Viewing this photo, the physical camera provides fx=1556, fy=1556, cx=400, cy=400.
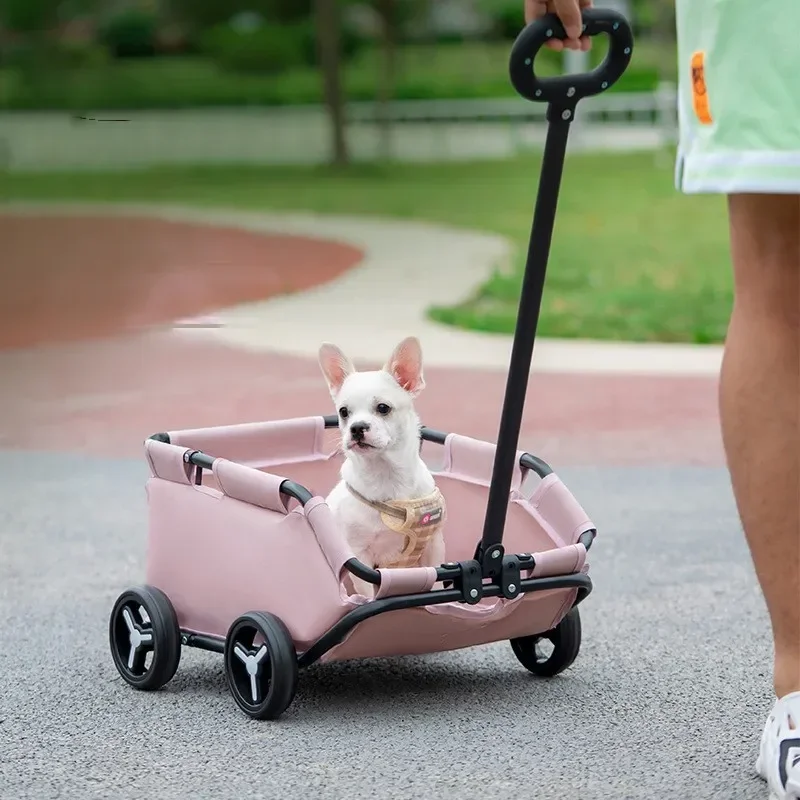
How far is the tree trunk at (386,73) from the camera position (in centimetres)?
→ 2147

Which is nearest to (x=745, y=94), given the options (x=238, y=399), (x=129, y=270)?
(x=238, y=399)

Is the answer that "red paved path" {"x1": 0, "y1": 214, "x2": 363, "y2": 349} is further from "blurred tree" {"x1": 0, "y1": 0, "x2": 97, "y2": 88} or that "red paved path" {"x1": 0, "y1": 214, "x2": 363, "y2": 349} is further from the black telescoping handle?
the black telescoping handle

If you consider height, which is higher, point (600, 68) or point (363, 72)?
point (600, 68)

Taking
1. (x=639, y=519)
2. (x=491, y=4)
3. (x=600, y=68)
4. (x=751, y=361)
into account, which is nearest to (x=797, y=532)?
(x=751, y=361)

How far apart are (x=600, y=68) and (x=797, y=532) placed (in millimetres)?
663

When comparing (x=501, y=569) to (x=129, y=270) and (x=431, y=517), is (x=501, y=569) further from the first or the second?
(x=129, y=270)

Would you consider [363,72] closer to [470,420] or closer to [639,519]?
[470,420]

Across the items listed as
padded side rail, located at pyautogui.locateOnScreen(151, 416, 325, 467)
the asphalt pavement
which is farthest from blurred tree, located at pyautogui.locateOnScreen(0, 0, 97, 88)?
padded side rail, located at pyautogui.locateOnScreen(151, 416, 325, 467)

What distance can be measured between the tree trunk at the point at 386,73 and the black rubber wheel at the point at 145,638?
1958 centimetres

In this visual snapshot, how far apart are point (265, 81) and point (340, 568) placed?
20.8 metres

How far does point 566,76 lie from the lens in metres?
1.99

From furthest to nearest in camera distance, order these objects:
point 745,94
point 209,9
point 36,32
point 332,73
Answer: point 332,73 < point 209,9 < point 36,32 < point 745,94

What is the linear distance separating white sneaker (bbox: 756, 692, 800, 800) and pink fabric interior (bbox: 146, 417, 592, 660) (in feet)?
1.41

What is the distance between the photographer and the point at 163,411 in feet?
18.8
